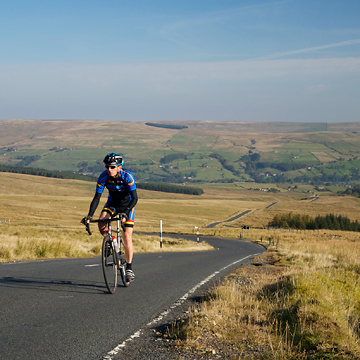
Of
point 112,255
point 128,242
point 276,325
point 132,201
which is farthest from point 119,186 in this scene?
point 276,325

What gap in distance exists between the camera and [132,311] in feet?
22.5

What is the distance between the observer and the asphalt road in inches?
195

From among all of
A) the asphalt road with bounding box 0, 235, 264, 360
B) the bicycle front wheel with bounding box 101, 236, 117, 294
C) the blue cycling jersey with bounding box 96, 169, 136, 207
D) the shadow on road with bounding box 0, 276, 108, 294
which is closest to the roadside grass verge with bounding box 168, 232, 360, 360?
the asphalt road with bounding box 0, 235, 264, 360

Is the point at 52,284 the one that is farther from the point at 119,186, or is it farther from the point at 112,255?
the point at 119,186

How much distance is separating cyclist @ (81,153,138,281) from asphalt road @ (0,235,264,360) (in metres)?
1.25

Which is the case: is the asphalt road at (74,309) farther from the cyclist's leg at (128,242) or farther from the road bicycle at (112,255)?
the cyclist's leg at (128,242)

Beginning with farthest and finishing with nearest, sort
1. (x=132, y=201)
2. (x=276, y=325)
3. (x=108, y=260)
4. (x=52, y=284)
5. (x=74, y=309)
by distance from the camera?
(x=52, y=284), (x=108, y=260), (x=132, y=201), (x=74, y=309), (x=276, y=325)

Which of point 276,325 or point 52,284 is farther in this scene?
point 52,284

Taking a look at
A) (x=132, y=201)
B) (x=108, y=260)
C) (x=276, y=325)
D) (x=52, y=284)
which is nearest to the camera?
(x=276, y=325)

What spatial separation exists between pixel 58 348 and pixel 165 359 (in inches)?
49.9

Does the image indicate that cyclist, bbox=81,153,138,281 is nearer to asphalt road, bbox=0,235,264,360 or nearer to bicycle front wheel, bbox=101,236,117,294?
bicycle front wheel, bbox=101,236,117,294

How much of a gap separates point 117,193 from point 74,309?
8.21 ft

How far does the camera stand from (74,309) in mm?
6730

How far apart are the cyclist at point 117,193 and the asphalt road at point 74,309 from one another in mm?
1253
